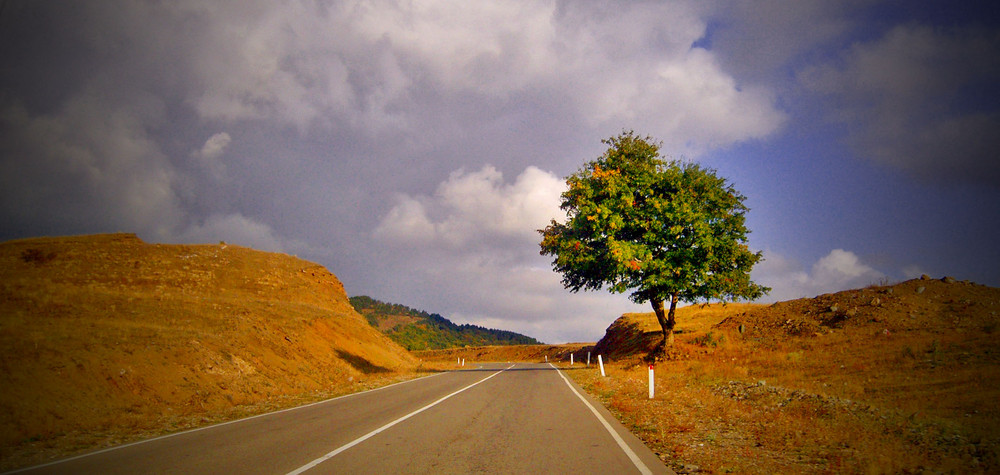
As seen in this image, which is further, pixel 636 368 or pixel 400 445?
pixel 636 368

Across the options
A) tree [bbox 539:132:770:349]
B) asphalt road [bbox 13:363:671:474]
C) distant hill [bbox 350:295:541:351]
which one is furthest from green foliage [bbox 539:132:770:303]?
distant hill [bbox 350:295:541:351]

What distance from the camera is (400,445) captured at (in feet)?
25.8

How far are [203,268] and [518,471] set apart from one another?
40.9 meters

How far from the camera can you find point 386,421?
10469 mm

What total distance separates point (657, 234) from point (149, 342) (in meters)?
23.5

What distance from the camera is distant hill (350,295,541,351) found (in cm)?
12564

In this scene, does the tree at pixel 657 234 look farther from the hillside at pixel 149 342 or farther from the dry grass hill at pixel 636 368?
the hillside at pixel 149 342

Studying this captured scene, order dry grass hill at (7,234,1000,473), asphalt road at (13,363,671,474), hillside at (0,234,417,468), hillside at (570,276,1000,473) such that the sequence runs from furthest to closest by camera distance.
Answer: hillside at (0,234,417,468)
dry grass hill at (7,234,1000,473)
hillside at (570,276,1000,473)
asphalt road at (13,363,671,474)

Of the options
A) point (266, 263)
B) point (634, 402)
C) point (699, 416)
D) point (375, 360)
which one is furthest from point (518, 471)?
point (266, 263)

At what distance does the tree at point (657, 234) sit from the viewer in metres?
24.7

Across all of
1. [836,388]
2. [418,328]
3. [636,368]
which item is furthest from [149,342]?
[418,328]

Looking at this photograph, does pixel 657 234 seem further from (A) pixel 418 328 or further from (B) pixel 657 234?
(A) pixel 418 328

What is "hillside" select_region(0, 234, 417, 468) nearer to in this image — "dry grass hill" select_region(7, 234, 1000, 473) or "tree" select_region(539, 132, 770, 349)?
"dry grass hill" select_region(7, 234, 1000, 473)

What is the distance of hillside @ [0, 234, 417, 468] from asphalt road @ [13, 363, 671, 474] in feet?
7.32
